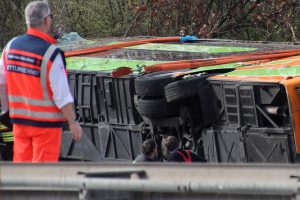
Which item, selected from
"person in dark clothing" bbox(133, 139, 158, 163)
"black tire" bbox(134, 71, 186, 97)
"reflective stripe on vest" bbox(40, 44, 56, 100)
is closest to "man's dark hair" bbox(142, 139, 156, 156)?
"person in dark clothing" bbox(133, 139, 158, 163)

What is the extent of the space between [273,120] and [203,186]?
5118mm

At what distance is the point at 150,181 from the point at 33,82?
2.26m

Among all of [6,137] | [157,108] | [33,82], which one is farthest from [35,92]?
[6,137]

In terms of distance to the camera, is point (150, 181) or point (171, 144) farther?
point (171, 144)

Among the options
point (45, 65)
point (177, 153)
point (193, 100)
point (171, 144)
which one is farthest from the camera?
point (193, 100)

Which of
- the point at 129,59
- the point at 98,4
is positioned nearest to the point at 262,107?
the point at 129,59

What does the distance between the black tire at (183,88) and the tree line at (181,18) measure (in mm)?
9141

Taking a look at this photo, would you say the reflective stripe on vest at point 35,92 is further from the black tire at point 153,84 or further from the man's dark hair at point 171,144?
the black tire at point 153,84

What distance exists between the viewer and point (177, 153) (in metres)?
9.53

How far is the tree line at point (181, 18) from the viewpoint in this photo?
19.4 metres

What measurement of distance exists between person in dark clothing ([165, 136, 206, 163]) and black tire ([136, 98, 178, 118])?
14.3 inches

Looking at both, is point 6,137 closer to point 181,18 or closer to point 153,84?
A: point 153,84

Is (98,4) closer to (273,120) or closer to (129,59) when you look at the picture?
(129,59)

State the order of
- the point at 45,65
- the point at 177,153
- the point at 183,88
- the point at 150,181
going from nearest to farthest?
the point at 150,181 → the point at 45,65 → the point at 177,153 → the point at 183,88
